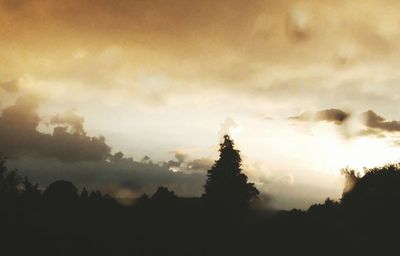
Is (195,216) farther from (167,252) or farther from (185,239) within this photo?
(167,252)

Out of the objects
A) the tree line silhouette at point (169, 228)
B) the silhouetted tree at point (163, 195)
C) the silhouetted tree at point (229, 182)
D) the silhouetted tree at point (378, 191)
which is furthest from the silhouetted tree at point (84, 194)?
the silhouetted tree at point (378, 191)

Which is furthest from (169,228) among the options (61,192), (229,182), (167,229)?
(229,182)

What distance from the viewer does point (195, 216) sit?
3052 cm

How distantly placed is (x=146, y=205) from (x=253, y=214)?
869cm

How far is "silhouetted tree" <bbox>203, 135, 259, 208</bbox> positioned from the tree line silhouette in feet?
53.7

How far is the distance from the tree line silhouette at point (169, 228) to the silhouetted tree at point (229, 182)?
16.4m

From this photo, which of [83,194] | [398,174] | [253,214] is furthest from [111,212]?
[398,174]

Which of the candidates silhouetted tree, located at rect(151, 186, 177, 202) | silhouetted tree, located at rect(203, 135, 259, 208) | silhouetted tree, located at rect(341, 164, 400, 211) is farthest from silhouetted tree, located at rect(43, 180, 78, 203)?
silhouetted tree, located at rect(341, 164, 400, 211)

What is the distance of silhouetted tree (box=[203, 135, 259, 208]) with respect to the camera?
52062mm

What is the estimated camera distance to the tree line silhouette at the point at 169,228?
25.9m

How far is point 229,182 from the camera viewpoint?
53.3 metres

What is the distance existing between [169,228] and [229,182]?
984 inches

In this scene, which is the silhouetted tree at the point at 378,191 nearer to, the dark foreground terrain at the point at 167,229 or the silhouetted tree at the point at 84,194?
the dark foreground terrain at the point at 167,229

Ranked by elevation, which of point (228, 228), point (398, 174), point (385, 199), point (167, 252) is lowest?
point (167, 252)
